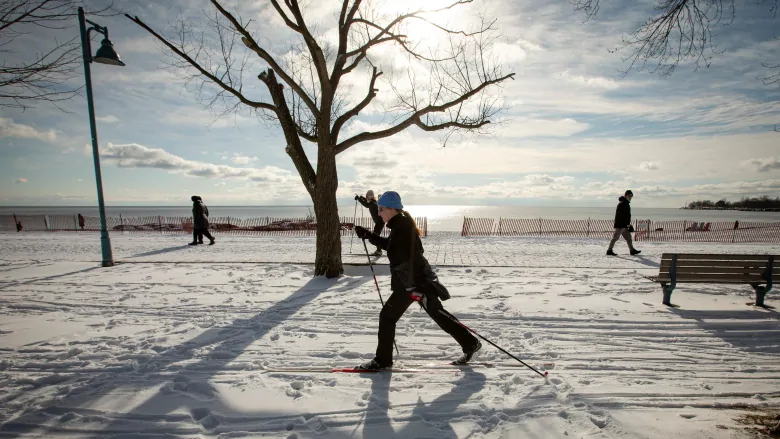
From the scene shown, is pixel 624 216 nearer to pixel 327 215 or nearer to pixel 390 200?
pixel 327 215

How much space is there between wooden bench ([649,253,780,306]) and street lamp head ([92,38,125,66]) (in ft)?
43.0

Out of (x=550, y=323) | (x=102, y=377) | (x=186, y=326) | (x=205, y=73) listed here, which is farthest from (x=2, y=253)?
(x=550, y=323)

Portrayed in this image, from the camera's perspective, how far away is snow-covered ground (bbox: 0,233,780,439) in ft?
10.2

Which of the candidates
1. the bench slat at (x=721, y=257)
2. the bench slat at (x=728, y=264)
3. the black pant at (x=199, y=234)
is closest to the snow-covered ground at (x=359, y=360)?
the bench slat at (x=728, y=264)

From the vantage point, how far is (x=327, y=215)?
8.38m

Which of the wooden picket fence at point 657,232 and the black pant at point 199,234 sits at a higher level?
the black pant at point 199,234

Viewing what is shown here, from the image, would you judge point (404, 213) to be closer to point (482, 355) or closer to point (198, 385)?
point (482, 355)

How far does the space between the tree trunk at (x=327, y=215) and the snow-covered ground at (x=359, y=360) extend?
544 millimetres

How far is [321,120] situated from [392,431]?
6715mm

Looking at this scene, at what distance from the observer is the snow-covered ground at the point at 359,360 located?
3098mm

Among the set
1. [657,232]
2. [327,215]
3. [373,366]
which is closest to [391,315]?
[373,366]

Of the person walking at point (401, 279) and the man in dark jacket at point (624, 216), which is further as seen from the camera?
the man in dark jacket at point (624, 216)

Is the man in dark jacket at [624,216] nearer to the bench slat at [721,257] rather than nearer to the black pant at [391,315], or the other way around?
the bench slat at [721,257]

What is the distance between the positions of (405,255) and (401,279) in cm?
27
